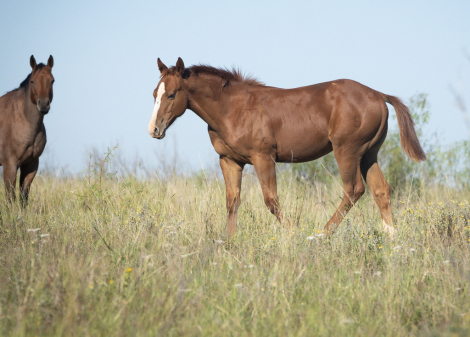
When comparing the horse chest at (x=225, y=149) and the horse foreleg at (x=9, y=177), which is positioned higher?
the horse chest at (x=225, y=149)

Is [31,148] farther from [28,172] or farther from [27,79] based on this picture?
[27,79]

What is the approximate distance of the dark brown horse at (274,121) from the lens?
5668 millimetres

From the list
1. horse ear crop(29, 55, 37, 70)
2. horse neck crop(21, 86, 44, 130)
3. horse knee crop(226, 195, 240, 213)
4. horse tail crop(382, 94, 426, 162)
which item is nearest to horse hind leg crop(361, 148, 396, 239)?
horse tail crop(382, 94, 426, 162)

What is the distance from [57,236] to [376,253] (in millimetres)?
3474

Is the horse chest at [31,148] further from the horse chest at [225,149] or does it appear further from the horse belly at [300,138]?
the horse belly at [300,138]

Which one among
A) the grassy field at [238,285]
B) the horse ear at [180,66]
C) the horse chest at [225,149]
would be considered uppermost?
the horse ear at [180,66]

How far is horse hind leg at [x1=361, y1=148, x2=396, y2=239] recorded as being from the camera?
614 cm

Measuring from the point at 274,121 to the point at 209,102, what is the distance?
91 centimetres

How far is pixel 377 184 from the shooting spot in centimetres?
627

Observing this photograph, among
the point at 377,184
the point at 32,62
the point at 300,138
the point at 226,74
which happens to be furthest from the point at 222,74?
the point at 32,62

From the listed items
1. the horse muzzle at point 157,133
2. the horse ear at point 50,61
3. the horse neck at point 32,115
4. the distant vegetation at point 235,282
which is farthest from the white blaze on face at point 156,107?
the horse ear at point 50,61

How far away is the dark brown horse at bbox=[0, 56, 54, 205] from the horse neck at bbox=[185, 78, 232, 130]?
9.79ft

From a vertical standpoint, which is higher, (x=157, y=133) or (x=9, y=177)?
(x=157, y=133)

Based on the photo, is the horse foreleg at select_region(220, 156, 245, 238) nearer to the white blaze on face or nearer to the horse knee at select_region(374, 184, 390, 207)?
the white blaze on face
